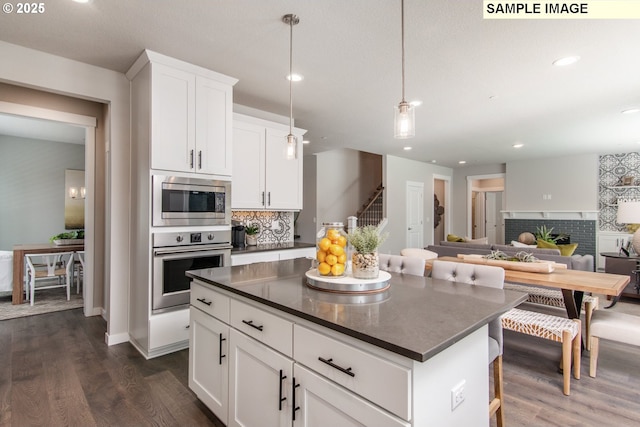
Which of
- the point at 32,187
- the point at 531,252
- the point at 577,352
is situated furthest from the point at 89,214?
the point at 531,252

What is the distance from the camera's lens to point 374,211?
809cm

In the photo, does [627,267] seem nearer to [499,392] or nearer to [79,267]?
[499,392]

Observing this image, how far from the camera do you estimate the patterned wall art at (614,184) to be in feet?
23.7

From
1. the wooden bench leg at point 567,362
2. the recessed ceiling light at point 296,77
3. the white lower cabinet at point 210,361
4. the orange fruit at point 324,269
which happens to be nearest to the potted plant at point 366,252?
the orange fruit at point 324,269

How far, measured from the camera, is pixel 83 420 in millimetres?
1996

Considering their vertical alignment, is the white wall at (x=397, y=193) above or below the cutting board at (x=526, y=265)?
above

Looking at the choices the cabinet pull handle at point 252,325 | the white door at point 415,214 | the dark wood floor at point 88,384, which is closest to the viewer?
the cabinet pull handle at point 252,325

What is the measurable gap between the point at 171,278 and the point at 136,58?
1960mm

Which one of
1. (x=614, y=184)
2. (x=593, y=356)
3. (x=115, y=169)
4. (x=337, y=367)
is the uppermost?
(x=614, y=184)

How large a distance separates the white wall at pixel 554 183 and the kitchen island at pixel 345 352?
8000mm

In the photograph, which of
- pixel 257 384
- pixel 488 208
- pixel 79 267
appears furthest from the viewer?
pixel 488 208

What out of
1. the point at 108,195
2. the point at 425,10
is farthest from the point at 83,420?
the point at 425,10

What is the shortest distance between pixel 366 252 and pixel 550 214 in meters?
8.47

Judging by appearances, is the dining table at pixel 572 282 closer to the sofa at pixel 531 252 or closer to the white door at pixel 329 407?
the sofa at pixel 531 252
